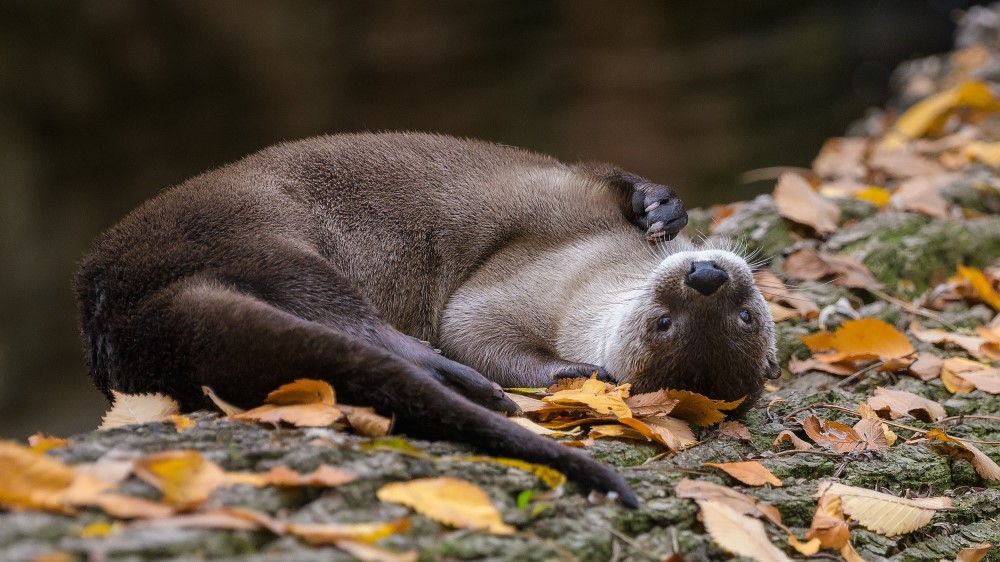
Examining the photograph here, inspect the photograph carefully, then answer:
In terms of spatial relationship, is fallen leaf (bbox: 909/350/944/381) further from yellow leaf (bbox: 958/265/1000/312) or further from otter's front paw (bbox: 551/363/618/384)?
otter's front paw (bbox: 551/363/618/384)

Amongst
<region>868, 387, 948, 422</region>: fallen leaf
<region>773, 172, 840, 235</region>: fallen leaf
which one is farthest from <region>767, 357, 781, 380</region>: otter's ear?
<region>773, 172, 840, 235</region>: fallen leaf

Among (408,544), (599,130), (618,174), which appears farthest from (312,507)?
(599,130)

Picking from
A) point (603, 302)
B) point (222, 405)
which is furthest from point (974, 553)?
point (222, 405)

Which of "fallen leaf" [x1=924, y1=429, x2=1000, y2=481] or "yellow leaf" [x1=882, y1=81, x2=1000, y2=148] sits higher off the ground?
"yellow leaf" [x1=882, y1=81, x2=1000, y2=148]

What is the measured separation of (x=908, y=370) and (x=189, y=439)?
7.26 ft

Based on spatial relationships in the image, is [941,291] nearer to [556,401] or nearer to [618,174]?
[618,174]

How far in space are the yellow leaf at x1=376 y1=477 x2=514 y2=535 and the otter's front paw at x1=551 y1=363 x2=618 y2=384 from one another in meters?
0.90

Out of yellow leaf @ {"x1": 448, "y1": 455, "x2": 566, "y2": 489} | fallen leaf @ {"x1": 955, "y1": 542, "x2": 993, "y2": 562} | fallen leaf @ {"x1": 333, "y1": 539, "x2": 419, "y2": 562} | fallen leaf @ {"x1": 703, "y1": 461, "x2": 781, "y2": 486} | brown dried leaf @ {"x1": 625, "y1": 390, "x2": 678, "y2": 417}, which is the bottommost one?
fallen leaf @ {"x1": 955, "y1": 542, "x2": 993, "y2": 562}

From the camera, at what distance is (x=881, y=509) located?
2.07 metres

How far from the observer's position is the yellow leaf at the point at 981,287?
3.47 meters

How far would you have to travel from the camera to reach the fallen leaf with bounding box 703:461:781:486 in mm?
2061

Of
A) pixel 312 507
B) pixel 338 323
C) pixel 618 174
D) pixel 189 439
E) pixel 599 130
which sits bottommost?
pixel 312 507

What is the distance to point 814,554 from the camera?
6.13ft

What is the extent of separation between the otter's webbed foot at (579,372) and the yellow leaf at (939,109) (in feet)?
11.3
